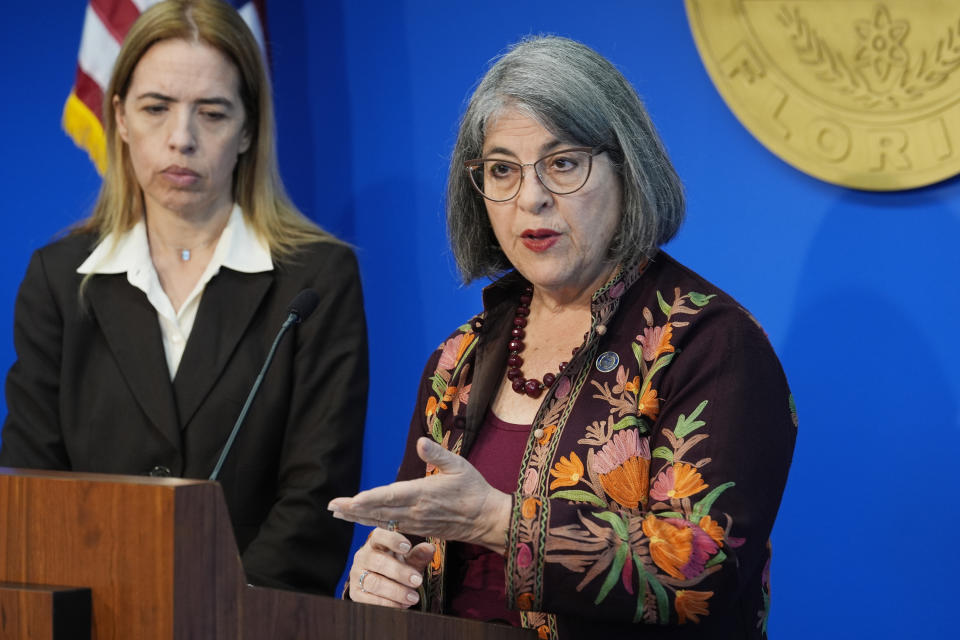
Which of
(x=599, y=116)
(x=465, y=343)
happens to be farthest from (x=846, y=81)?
(x=465, y=343)

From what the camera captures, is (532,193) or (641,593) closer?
(641,593)

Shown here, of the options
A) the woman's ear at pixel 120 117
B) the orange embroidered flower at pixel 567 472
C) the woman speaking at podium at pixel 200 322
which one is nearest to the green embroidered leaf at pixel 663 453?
the orange embroidered flower at pixel 567 472

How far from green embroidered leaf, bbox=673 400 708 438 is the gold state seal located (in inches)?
43.9

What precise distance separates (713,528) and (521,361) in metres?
0.49

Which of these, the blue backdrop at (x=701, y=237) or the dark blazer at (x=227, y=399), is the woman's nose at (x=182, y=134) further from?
the blue backdrop at (x=701, y=237)

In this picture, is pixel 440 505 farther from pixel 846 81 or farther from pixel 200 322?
pixel 846 81

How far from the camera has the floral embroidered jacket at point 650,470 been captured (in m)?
1.48

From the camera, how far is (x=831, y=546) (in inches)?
103

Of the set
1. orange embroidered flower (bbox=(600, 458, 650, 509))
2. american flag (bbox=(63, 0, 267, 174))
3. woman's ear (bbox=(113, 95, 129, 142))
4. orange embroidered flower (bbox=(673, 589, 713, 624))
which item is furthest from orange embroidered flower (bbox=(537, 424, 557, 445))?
american flag (bbox=(63, 0, 267, 174))

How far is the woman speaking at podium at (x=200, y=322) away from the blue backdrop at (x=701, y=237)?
740 mm

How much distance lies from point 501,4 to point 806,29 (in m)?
0.94

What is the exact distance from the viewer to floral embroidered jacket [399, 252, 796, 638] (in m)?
1.48

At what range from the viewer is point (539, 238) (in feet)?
6.02

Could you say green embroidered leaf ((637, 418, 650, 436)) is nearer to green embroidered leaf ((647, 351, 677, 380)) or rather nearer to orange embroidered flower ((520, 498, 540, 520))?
green embroidered leaf ((647, 351, 677, 380))
